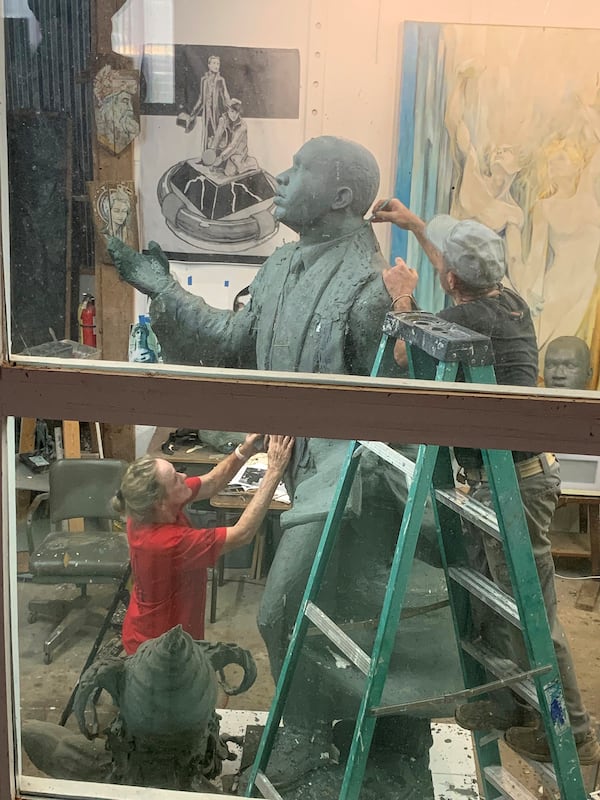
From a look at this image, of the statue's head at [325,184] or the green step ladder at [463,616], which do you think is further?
the green step ladder at [463,616]

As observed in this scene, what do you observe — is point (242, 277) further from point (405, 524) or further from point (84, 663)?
point (84, 663)

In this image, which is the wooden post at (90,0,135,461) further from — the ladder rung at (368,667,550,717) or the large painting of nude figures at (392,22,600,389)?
the ladder rung at (368,667,550,717)

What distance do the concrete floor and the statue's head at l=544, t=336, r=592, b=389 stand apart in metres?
0.30

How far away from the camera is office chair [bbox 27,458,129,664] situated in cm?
100

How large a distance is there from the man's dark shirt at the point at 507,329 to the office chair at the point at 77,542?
484mm

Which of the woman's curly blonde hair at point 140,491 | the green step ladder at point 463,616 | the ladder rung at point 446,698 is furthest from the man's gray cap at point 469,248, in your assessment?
the ladder rung at point 446,698

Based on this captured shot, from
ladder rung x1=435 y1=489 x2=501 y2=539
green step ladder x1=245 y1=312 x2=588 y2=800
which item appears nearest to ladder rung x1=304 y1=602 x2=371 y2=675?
green step ladder x1=245 y1=312 x2=588 y2=800

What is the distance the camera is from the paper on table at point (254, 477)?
97 cm

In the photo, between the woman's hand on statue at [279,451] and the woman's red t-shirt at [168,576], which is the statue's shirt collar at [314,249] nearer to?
the woman's hand on statue at [279,451]

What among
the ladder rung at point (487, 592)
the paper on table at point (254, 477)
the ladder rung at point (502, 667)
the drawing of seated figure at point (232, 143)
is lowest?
the ladder rung at point (502, 667)

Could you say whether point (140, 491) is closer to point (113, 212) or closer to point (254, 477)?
point (254, 477)

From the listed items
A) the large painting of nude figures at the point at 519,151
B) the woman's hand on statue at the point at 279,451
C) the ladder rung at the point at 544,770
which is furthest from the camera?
the ladder rung at the point at 544,770

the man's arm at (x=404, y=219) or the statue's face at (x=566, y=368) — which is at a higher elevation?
the man's arm at (x=404, y=219)

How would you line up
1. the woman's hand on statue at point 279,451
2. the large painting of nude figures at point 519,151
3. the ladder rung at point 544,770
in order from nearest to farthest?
the large painting of nude figures at point 519,151 < the woman's hand on statue at point 279,451 < the ladder rung at point 544,770
